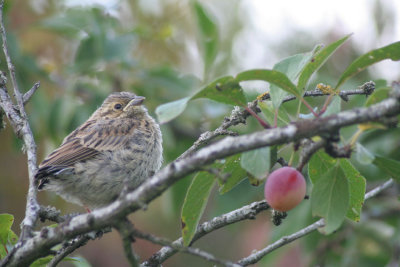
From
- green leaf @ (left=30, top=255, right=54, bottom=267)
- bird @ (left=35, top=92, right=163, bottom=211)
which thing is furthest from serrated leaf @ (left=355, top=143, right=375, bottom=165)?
bird @ (left=35, top=92, right=163, bottom=211)

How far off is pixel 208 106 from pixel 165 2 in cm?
232

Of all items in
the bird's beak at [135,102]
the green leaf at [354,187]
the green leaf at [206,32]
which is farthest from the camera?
the bird's beak at [135,102]

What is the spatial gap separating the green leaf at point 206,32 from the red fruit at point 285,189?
8.16ft

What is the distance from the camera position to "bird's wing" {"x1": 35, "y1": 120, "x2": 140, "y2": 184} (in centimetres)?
393

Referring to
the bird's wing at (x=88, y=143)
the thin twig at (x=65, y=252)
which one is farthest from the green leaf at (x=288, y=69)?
the bird's wing at (x=88, y=143)

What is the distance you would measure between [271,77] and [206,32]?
243 centimetres

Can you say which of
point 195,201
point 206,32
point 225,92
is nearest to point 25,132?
point 195,201

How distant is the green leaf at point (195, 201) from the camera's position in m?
2.15

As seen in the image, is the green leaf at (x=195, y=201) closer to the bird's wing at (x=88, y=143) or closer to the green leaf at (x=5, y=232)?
the green leaf at (x=5, y=232)

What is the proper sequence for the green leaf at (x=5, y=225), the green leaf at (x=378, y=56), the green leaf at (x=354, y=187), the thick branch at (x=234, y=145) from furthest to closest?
1. the green leaf at (x=5, y=225)
2. the green leaf at (x=354, y=187)
3. the green leaf at (x=378, y=56)
4. the thick branch at (x=234, y=145)

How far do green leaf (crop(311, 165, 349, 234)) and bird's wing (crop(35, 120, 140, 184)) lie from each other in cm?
214

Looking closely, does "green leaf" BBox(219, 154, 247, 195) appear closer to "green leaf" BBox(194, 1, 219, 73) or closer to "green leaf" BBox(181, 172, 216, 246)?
"green leaf" BBox(181, 172, 216, 246)

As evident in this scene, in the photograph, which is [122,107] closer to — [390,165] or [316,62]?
[316,62]

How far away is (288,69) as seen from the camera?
2.23 m
